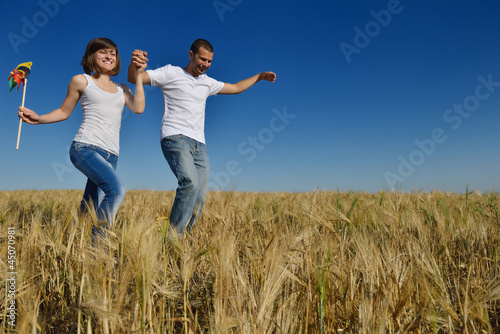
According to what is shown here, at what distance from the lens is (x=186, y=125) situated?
3.07 metres

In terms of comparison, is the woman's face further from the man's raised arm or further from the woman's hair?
the man's raised arm

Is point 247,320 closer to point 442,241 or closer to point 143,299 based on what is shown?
point 143,299

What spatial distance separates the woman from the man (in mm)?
227

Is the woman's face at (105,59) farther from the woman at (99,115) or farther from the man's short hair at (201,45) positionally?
the man's short hair at (201,45)

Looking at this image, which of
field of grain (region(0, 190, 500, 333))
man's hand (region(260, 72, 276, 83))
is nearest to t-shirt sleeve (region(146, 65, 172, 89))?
man's hand (region(260, 72, 276, 83))

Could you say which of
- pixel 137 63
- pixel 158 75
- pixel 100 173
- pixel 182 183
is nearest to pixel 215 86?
pixel 158 75

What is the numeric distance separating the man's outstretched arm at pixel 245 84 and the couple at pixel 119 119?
369 millimetres

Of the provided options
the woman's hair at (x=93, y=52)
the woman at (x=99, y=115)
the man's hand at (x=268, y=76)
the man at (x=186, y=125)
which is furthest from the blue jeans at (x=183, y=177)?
the man's hand at (x=268, y=76)

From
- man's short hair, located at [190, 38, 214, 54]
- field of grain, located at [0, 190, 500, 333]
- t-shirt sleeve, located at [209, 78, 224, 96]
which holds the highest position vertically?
man's short hair, located at [190, 38, 214, 54]

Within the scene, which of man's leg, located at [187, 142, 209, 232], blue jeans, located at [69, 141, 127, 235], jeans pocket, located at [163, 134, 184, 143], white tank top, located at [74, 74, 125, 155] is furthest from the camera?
man's leg, located at [187, 142, 209, 232]

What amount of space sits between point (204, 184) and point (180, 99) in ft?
2.84

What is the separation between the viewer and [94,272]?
50.2 inches

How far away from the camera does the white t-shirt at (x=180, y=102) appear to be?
10.1ft

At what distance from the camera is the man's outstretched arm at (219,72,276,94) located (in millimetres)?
3756
